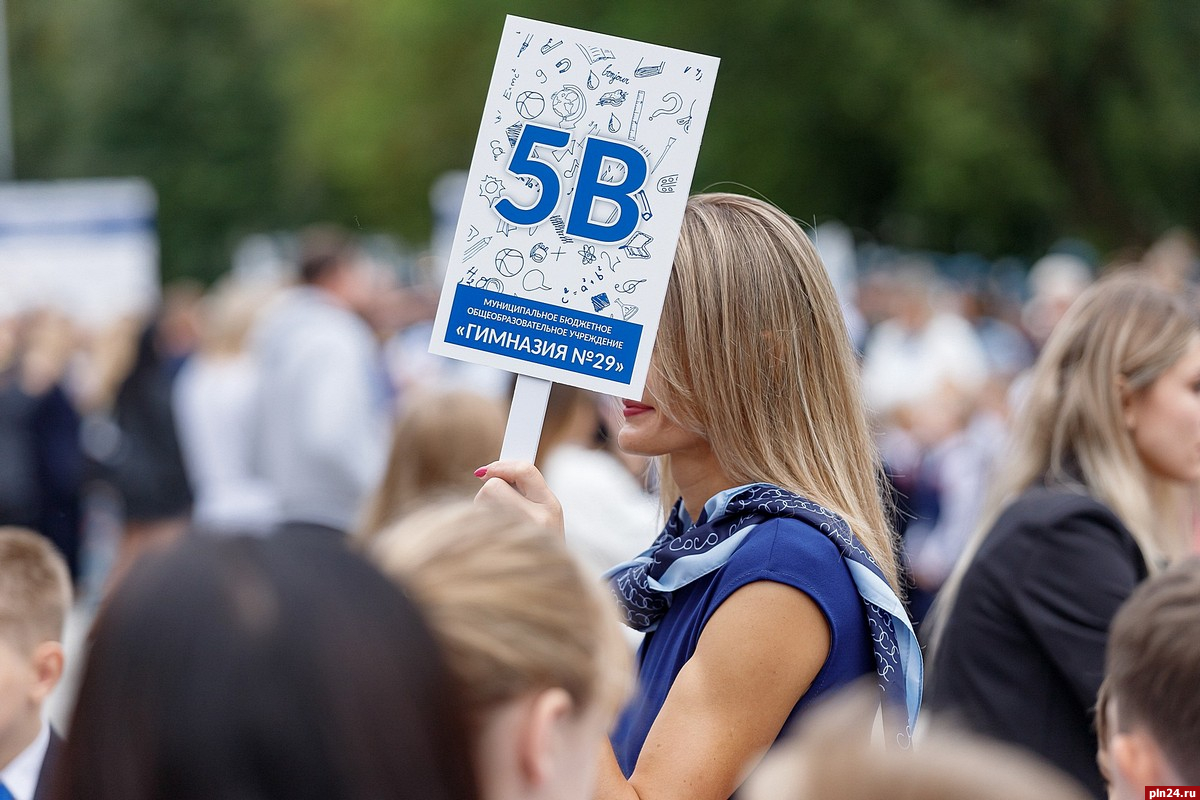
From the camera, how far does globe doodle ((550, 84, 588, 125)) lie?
8.45 feet

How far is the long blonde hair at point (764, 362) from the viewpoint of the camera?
7.91ft

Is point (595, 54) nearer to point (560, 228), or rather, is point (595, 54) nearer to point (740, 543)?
point (560, 228)

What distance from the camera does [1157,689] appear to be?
1.93 metres

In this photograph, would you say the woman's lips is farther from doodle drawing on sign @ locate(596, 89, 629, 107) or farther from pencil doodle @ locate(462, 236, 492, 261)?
doodle drawing on sign @ locate(596, 89, 629, 107)

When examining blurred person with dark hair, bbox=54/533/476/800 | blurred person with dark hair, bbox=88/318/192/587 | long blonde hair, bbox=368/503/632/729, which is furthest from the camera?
blurred person with dark hair, bbox=88/318/192/587

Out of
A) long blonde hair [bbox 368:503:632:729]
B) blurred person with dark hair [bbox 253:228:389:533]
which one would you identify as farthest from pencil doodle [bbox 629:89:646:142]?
blurred person with dark hair [bbox 253:228:389:533]

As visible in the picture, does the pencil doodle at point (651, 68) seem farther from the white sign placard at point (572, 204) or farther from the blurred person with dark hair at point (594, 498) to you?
the blurred person with dark hair at point (594, 498)

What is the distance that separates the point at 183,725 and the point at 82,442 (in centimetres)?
1008

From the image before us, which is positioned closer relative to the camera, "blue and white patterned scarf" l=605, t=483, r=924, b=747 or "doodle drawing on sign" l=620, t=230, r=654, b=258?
"blue and white patterned scarf" l=605, t=483, r=924, b=747

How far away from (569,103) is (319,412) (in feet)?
13.8

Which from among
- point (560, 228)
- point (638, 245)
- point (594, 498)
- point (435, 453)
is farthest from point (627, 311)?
point (594, 498)

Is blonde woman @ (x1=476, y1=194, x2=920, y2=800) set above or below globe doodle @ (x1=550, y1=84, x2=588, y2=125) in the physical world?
below

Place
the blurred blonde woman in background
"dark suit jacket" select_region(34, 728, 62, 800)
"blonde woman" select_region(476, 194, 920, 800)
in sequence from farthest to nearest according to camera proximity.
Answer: the blurred blonde woman in background < "dark suit jacket" select_region(34, 728, 62, 800) < "blonde woman" select_region(476, 194, 920, 800)

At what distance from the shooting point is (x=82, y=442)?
1075 centimetres
